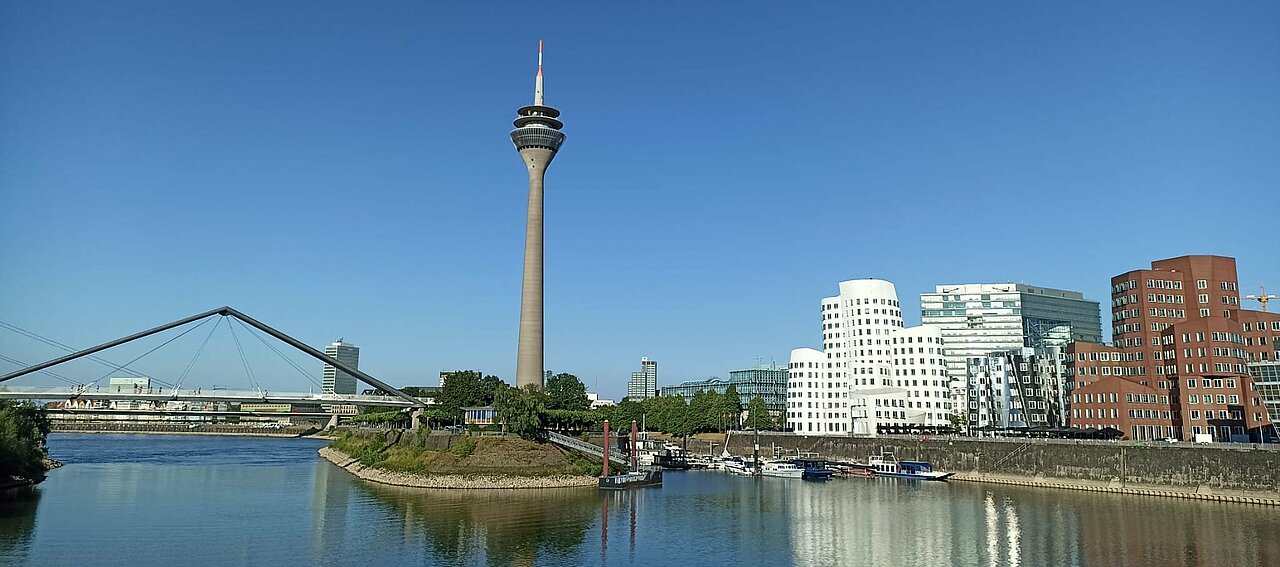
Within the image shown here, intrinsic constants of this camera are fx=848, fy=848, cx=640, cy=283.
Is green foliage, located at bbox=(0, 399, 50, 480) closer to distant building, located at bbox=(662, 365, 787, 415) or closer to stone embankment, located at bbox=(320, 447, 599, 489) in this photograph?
stone embankment, located at bbox=(320, 447, 599, 489)

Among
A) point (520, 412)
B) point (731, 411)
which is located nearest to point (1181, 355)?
point (731, 411)

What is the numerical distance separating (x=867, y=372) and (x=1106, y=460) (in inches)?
2160

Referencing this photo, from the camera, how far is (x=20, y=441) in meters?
75.2

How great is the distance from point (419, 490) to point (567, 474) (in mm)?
13629

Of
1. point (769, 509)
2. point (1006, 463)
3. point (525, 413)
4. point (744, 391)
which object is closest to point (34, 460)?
point (525, 413)

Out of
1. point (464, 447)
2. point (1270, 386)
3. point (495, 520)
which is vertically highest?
point (1270, 386)

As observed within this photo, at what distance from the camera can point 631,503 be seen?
231ft

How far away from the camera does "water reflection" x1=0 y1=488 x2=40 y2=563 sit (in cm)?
4638

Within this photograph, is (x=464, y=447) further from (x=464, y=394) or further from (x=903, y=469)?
(x=903, y=469)

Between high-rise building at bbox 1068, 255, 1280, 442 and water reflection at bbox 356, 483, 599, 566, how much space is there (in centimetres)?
6055

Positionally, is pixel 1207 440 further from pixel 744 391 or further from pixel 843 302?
pixel 744 391

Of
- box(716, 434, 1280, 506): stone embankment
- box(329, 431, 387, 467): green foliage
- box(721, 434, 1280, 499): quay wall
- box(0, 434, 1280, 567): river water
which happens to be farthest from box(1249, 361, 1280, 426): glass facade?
box(329, 431, 387, 467): green foliage

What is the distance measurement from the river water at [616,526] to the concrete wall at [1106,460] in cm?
358

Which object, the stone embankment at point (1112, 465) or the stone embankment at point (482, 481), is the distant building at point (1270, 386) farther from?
the stone embankment at point (482, 481)
